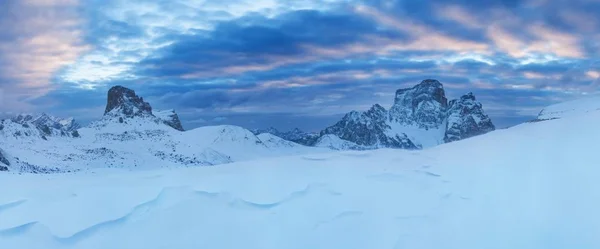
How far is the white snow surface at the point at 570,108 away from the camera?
17.9m

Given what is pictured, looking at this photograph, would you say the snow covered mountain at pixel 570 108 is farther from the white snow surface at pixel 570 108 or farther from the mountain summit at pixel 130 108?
the mountain summit at pixel 130 108

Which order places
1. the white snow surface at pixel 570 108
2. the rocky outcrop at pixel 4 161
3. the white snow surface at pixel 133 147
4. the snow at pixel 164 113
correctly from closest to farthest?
1. the white snow surface at pixel 570 108
2. the rocky outcrop at pixel 4 161
3. the white snow surface at pixel 133 147
4. the snow at pixel 164 113

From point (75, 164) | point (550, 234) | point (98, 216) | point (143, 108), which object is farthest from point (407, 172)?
point (143, 108)

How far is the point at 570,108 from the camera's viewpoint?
19.0 metres

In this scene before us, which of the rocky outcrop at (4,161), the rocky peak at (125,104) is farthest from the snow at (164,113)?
the rocky outcrop at (4,161)

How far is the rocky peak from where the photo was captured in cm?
17438

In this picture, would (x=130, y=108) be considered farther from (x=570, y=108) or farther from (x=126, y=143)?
(x=570, y=108)

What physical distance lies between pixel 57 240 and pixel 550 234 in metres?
7.51

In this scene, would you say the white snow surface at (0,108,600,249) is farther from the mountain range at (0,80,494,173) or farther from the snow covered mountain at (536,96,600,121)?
the mountain range at (0,80,494,173)

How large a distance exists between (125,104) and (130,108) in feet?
7.56

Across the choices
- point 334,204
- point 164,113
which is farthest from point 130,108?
point 334,204

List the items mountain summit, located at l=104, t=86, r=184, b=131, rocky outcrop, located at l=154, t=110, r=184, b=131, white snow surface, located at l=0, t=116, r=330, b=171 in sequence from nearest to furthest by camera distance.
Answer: white snow surface, located at l=0, t=116, r=330, b=171 → mountain summit, located at l=104, t=86, r=184, b=131 → rocky outcrop, located at l=154, t=110, r=184, b=131

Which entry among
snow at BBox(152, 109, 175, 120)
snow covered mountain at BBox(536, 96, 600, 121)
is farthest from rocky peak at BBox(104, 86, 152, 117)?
snow covered mountain at BBox(536, 96, 600, 121)

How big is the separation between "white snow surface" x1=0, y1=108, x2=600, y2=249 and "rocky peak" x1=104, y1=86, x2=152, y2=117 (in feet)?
555
